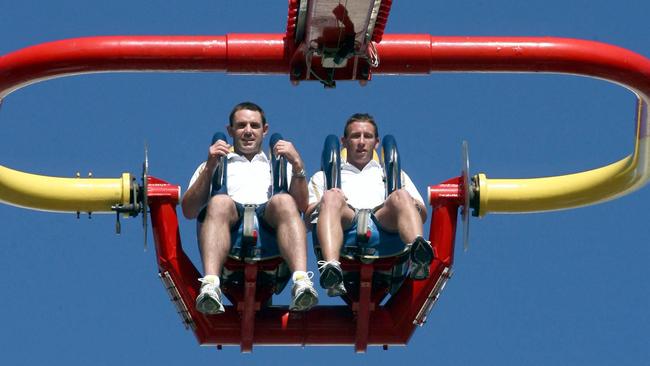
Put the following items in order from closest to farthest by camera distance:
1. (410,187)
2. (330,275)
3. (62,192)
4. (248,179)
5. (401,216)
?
(330,275) → (401,216) → (248,179) → (410,187) → (62,192)

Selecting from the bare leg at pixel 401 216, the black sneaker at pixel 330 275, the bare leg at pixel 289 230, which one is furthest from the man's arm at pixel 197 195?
the bare leg at pixel 401 216

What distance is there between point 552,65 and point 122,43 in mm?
3184

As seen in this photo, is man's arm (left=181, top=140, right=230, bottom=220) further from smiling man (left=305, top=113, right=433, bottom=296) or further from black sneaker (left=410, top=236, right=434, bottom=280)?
black sneaker (left=410, top=236, right=434, bottom=280)

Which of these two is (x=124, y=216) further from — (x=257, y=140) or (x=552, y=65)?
(x=552, y=65)

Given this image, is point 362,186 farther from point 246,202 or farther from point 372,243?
point 246,202

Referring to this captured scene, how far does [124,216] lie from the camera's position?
24094 millimetres

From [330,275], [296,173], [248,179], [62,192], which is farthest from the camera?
[62,192]

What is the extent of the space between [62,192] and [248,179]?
1.50m

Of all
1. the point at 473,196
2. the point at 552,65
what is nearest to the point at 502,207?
the point at 473,196

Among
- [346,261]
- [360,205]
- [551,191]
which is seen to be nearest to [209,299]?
[346,261]

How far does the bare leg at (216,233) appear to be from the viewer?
23.3 m

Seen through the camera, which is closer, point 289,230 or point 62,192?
point 289,230

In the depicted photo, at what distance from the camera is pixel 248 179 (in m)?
23.9

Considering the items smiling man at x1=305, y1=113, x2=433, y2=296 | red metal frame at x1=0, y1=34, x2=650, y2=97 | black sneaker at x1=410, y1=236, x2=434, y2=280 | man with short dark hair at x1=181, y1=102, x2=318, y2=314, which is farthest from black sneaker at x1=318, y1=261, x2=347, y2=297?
red metal frame at x1=0, y1=34, x2=650, y2=97
